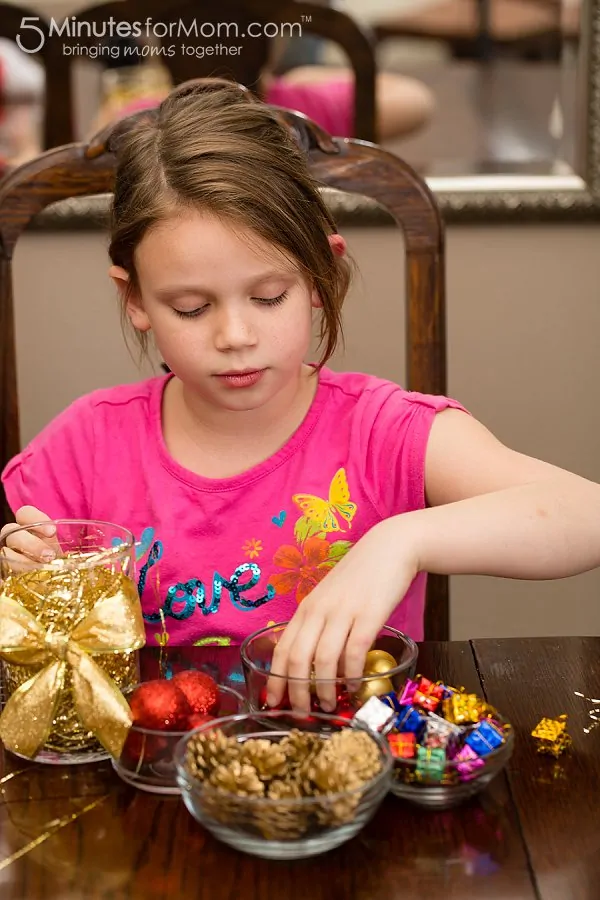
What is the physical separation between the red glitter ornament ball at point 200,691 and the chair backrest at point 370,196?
0.54 m

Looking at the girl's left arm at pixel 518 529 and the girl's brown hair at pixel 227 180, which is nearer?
the girl's left arm at pixel 518 529

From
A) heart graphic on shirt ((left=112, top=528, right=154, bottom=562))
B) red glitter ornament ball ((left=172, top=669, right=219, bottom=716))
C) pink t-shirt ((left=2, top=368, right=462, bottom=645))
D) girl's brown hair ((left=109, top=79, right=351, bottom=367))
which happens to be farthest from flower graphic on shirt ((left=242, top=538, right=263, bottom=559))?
red glitter ornament ball ((left=172, top=669, right=219, bottom=716))

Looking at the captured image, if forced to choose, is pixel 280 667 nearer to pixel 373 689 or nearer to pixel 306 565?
pixel 373 689

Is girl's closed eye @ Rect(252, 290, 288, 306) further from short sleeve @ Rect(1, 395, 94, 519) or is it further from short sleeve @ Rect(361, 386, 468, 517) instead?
short sleeve @ Rect(1, 395, 94, 519)

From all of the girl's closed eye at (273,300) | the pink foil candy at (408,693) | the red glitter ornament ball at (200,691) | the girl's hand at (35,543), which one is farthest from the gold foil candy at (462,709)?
the girl's closed eye at (273,300)

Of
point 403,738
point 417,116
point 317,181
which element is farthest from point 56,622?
point 417,116

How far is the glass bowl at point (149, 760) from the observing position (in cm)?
74

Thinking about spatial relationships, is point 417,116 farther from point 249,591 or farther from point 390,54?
point 249,591

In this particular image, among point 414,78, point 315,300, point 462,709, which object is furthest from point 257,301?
point 414,78

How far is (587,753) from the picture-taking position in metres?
0.79

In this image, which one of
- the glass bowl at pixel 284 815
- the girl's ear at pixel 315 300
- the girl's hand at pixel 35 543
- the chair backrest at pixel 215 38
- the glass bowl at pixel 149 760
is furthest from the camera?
the chair backrest at pixel 215 38

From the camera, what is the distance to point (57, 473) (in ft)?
4.26

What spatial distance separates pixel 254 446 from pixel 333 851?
2.18 ft

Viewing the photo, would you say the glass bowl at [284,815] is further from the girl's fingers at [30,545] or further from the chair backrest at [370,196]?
the chair backrest at [370,196]
